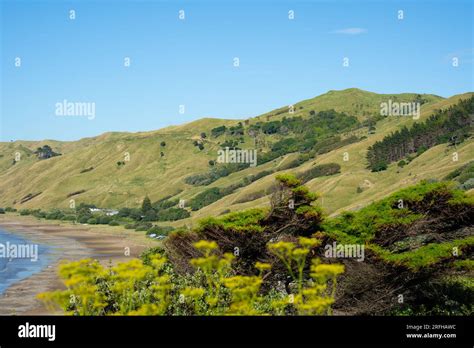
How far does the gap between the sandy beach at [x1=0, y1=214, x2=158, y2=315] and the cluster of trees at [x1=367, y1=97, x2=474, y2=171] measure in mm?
52287

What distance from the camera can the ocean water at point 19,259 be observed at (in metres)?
59.7

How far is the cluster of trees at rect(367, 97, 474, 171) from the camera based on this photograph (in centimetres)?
12162

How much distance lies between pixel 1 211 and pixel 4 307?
155224mm

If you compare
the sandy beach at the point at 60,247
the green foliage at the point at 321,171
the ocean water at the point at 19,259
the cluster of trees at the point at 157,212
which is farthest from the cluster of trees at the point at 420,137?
the ocean water at the point at 19,259

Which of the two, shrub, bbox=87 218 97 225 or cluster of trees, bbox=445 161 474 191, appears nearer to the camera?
cluster of trees, bbox=445 161 474 191

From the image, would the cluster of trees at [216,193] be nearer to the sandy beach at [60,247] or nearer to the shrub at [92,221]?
the sandy beach at [60,247]

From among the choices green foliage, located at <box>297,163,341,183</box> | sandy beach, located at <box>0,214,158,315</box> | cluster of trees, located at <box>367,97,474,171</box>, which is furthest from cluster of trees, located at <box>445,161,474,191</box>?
green foliage, located at <box>297,163,341,183</box>

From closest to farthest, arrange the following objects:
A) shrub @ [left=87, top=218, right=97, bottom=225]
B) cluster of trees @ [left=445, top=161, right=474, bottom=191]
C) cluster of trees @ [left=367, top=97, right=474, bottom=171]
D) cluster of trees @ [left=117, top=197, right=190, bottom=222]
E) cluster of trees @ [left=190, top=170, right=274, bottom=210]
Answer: cluster of trees @ [left=445, top=161, right=474, bottom=191] → cluster of trees @ [left=367, top=97, right=474, bottom=171] → cluster of trees @ [left=117, top=197, right=190, bottom=222] → cluster of trees @ [left=190, top=170, right=274, bottom=210] → shrub @ [left=87, top=218, right=97, bottom=225]

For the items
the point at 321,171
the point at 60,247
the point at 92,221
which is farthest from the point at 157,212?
the point at 60,247

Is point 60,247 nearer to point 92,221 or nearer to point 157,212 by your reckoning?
point 92,221

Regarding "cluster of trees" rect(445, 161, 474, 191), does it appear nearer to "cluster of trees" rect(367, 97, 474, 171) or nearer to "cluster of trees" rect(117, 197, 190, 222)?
"cluster of trees" rect(367, 97, 474, 171)

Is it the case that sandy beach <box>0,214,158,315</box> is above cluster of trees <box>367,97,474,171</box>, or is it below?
below

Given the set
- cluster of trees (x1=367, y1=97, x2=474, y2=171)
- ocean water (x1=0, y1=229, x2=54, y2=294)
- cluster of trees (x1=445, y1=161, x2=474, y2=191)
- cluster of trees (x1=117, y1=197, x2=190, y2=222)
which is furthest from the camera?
cluster of trees (x1=117, y1=197, x2=190, y2=222)

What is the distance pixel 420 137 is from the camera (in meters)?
127
